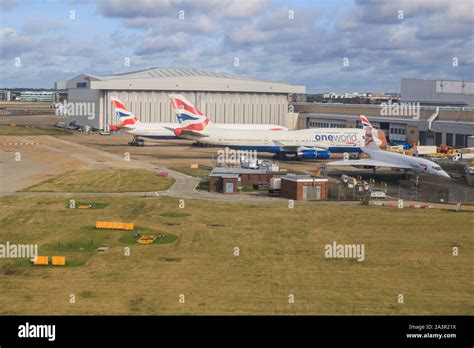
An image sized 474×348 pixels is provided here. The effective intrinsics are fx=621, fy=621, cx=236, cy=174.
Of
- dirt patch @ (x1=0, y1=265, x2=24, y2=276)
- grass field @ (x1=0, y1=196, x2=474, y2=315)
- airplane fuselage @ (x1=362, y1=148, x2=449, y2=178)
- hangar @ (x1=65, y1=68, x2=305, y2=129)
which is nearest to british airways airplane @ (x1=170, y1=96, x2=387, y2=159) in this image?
airplane fuselage @ (x1=362, y1=148, x2=449, y2=178)

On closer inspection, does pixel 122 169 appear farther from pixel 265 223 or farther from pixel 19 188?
pixel 265 223

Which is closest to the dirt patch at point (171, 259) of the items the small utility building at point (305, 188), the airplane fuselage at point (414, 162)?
the small utility building at point (305, 188)

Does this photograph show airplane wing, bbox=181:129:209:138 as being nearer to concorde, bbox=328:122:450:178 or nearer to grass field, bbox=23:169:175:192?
grass field, bbox=23:169:175:192

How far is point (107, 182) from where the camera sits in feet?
262

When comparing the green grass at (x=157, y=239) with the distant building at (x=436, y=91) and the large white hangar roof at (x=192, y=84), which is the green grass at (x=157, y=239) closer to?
the large white hangar roof at (x=192, y=84)

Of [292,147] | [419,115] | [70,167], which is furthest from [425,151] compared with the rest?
[70,167]

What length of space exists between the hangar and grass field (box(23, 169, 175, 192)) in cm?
8638

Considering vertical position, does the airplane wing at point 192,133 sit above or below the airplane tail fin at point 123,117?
below

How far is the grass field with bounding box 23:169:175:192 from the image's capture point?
74.1m

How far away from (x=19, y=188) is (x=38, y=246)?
30.3m

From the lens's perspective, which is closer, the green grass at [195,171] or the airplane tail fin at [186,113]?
the green grass at [195,171]

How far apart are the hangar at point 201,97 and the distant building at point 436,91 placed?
107 ft

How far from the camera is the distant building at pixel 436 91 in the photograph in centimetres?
18010

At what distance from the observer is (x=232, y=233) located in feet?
166
